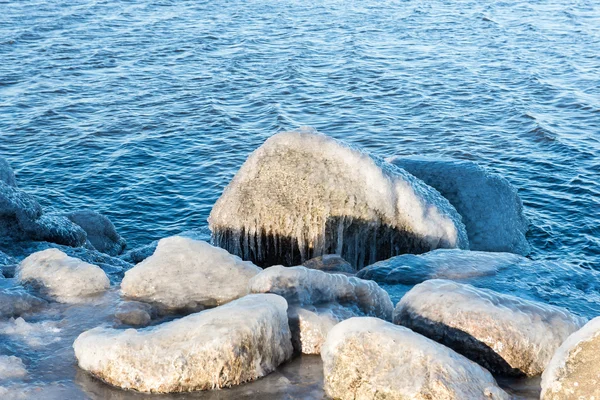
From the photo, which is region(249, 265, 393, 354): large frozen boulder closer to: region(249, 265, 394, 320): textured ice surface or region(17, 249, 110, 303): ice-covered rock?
region(249, 265, 394, 320): textured ice surface

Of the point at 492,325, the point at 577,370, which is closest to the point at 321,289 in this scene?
the point at 492,325

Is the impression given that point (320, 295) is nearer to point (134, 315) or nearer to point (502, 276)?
point (134, 315)

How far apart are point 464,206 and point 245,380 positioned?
8645mm

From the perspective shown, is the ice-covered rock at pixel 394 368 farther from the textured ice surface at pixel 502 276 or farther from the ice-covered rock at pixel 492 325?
the textured ice surface at pixel 502 276

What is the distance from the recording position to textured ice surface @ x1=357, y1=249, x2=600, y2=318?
10297 millimetres

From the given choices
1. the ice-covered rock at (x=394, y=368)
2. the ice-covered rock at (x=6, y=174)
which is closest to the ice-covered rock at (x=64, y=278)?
the ice-covered rock at (x=394, y=368)

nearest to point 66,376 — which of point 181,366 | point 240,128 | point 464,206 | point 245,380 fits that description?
point 181,366

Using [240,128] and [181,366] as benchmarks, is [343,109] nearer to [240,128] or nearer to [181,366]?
[240,128]

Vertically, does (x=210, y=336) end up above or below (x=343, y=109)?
above

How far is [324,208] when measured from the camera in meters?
13.0

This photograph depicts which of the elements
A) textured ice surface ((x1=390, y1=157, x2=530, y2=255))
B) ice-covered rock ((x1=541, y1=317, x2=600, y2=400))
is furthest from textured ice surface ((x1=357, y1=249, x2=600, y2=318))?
textured ice surface ((x1=390, y1=157, x2=530, y2=255))

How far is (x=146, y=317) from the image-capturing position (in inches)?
338

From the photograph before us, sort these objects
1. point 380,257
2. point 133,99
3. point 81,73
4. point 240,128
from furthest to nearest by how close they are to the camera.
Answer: point 81,73 < point 133,99 < point 240,128 < point 380,257

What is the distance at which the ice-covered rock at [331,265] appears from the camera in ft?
37.3
